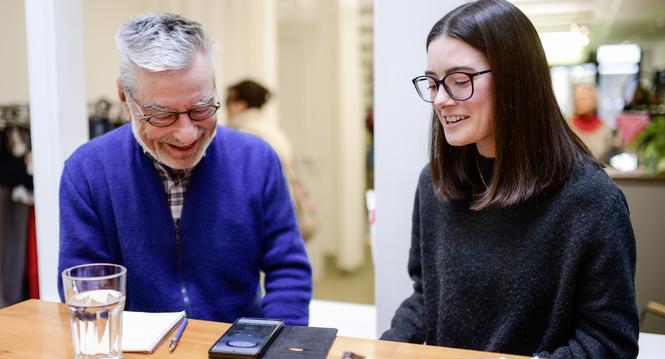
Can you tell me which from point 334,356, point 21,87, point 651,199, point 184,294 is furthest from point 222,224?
point 21,87

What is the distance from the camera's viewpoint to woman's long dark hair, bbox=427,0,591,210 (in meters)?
1.19

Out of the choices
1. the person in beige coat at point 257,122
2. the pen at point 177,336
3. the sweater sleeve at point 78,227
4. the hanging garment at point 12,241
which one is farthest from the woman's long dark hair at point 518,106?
the hanging garment at point 12,241

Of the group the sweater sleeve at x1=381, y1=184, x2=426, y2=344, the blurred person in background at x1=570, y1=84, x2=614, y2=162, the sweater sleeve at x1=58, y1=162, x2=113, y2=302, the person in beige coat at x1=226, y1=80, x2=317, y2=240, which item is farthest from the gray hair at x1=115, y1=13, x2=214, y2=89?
the blurred person in background at x1=570, y1=84, x2=614, y2=162

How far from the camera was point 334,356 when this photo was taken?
97 centimetres

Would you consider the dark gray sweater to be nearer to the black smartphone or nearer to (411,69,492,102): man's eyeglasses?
(411,69,492,102): man's eyeglasses

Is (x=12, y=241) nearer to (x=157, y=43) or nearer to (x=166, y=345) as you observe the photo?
(x=157, y=43)

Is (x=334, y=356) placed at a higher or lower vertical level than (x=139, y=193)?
lower

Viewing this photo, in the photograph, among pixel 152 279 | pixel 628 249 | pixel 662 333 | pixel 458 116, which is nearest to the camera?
pixel 628 249

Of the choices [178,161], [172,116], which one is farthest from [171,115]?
[178,161]

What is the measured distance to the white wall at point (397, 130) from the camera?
1832mm

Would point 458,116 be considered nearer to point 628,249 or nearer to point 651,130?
point 628,249

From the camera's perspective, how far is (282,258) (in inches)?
61.4

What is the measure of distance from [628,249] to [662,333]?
2.78 feet

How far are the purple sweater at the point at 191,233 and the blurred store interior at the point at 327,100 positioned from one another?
528 mm
